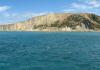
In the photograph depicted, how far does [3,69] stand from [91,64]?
1890cm

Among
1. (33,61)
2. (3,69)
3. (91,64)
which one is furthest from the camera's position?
(33,61)

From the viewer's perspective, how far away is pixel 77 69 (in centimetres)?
5247

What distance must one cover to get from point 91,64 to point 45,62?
10.3 meters

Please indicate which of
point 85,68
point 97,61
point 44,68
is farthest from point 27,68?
point 97,61

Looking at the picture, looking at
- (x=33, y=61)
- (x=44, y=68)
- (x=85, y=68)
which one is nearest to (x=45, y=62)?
(x=33, y=61)

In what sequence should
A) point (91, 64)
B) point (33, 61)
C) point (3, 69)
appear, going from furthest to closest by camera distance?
point (33, 61), point (91, 64), point (3, 69)

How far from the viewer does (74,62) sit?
60.7 m

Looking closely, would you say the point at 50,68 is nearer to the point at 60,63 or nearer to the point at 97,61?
the point at 60,63

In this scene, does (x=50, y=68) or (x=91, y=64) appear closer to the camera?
(x=50, y=68)

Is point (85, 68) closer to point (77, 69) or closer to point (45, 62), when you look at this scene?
point (77, 69)

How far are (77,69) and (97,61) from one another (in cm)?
1143

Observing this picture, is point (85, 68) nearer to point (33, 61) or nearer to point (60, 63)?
point (60, 63)

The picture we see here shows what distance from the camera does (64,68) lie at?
53.5 m

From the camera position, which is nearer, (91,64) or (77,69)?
(77,69)
